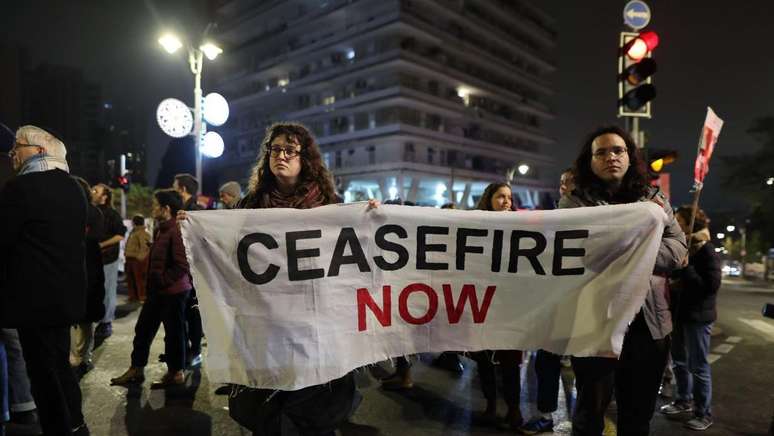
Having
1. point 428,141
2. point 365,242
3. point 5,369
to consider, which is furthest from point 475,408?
point 428,141

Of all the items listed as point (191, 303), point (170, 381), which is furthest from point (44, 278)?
point (191, 303)

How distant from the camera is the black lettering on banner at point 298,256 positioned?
2771 millimetres

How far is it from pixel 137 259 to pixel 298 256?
909 centimetres

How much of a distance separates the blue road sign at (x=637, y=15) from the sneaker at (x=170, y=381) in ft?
25.0

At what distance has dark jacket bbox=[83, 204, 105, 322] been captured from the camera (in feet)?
16.8

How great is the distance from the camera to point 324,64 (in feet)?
165

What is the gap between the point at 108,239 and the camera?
23.2 ft

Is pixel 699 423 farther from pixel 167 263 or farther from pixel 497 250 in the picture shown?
pixel 167 263

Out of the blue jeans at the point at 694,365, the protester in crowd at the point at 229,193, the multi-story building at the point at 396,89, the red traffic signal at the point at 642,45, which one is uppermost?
the multi-story building at the point at 396,89

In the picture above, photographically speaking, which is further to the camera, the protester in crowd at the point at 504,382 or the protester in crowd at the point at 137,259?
the protester in crowd at the point at 137,259

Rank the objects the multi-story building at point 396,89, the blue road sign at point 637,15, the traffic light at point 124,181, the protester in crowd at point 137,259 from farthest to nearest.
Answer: the multi-story building at point 396,89
the traffic light at point 124,181
the protester in crowd at point 137,259
the blue road sign at point 637,15

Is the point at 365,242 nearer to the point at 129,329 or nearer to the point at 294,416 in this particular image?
the point at 294,416

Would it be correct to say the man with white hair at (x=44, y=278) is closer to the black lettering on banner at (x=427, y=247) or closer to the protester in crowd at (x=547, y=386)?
the black lettering on banner at (x=427, y=247)

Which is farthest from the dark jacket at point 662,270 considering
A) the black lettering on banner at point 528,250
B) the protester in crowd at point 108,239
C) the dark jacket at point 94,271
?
the protester in crowd at point 108,239
